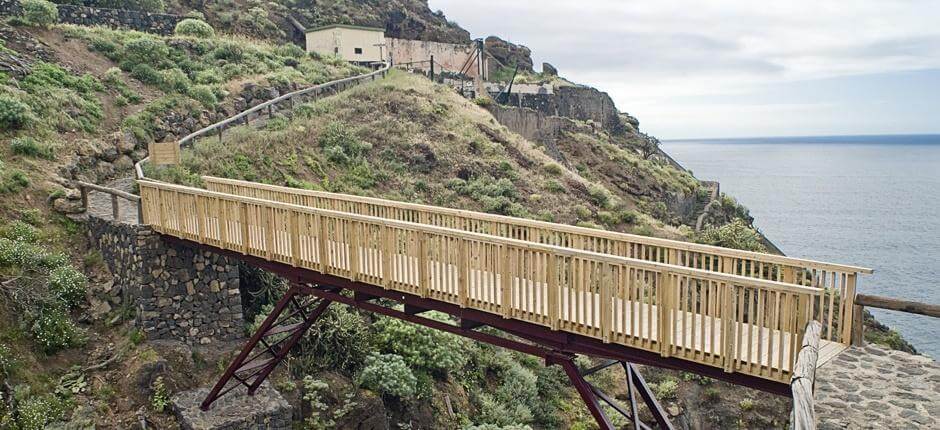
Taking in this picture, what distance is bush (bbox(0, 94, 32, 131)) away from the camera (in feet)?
54.6

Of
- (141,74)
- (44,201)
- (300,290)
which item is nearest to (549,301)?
(300,290)

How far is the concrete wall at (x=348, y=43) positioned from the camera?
131 ft

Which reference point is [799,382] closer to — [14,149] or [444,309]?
[444,309]

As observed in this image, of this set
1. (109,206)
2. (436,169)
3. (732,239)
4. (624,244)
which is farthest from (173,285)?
(732,239)

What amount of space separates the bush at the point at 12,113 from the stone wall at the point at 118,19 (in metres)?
11.3

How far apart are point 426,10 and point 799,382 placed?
6508 cm

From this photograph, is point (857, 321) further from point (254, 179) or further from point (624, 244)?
point (254, 179)

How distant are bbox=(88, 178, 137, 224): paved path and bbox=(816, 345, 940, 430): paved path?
12.6 meters

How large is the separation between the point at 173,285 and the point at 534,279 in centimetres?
827

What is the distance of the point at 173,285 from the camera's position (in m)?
13.2

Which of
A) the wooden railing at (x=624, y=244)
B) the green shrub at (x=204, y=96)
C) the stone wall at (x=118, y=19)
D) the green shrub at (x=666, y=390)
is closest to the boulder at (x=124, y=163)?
the wooden railing at (x=624, y=244)

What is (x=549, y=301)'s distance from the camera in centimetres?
793

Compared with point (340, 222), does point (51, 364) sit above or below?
below

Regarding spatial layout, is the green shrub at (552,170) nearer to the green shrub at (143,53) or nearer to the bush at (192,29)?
the green shrub at (143,53)
